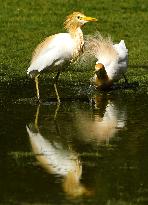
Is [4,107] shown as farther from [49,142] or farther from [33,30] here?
[33,30]

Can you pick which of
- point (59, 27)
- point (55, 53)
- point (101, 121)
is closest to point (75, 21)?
point (55, 53)

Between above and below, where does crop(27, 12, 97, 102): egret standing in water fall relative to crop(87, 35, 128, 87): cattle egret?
above

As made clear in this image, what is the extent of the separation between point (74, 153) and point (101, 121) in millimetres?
2444

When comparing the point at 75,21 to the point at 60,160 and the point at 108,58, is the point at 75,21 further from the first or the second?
the point at 60,160

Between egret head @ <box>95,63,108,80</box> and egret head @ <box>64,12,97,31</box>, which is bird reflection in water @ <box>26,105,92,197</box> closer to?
egret head @ <box>64,12,97,31</box>

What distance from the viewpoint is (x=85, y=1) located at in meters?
28.2

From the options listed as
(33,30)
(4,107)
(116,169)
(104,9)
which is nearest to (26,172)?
(116,169)

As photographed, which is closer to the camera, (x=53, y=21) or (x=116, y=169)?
(x=116, y=169)

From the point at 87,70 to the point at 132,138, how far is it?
770cm

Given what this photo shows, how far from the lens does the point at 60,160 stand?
10.5 m

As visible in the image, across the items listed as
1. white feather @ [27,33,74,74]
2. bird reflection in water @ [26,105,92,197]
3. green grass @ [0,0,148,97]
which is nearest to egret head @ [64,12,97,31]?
white feather @ [27,33,74,74]

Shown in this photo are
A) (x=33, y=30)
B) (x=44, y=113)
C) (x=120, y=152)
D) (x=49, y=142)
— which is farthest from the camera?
(x=33, y=30)

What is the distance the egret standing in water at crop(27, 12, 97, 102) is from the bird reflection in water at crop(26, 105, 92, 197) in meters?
3.36

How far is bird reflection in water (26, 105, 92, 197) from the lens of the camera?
9148mm
